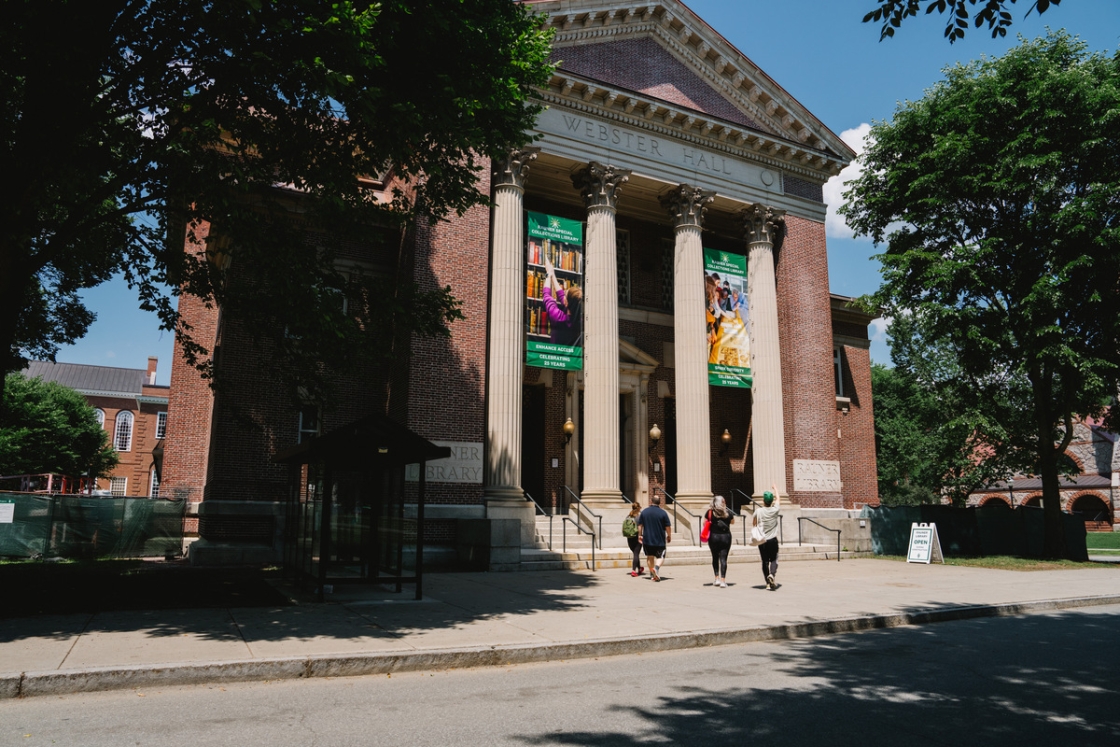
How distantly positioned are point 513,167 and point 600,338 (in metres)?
5.26

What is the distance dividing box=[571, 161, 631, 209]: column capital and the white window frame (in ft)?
216

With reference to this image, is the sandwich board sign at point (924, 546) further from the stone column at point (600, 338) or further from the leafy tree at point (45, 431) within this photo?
the leafy tree at point (45, 431)

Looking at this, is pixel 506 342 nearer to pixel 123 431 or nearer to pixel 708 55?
pixel 708 55

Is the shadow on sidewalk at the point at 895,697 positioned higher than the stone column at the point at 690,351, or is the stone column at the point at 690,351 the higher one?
the stone column at the point at 690,351

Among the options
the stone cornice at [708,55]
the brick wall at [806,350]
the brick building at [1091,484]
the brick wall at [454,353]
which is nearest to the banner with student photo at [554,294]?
the brick wall at [454,353]

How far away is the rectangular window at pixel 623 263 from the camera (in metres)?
25.8

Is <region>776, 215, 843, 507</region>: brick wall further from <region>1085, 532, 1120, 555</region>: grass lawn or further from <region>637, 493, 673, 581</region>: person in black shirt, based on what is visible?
<region>1085, 532, 1120, 555</region>: grass lawn

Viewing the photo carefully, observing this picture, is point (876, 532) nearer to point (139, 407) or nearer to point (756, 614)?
point (756, 614)

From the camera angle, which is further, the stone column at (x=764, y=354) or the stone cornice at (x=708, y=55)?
the stone column at (x=764, y=354)

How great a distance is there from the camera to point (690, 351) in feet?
73.6

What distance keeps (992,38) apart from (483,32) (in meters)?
6.42

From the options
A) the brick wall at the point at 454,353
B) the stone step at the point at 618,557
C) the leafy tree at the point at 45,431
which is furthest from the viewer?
the leafy tree at the point at 45,431

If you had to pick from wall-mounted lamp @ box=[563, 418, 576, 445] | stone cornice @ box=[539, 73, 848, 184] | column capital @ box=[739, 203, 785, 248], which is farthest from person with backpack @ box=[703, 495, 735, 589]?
column capital @ box=[739, 203, 785, 248]

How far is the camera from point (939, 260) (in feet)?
75.4
